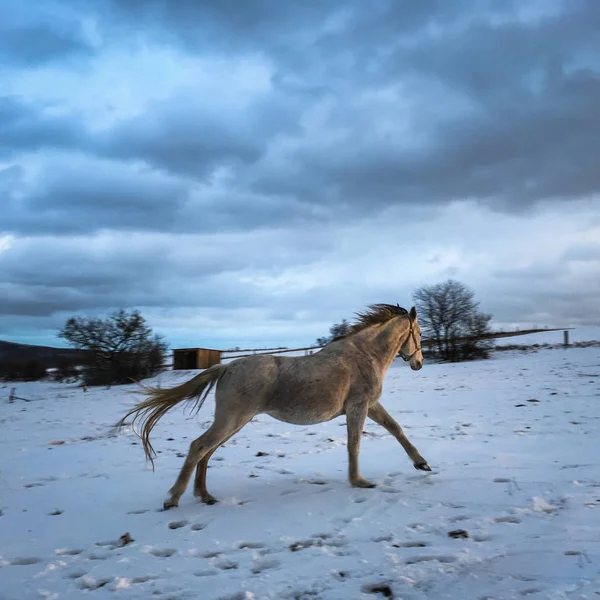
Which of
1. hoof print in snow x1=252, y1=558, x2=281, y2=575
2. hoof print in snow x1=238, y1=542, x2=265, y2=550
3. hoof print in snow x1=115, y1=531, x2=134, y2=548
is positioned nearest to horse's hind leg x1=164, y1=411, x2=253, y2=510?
hoof print in snow x1=115, y1=531, x2=134, y2=548

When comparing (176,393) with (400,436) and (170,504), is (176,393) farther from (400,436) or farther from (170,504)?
(400,436)

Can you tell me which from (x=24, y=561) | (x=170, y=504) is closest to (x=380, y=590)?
(x=170, y=504)

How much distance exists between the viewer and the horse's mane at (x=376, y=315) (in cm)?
667

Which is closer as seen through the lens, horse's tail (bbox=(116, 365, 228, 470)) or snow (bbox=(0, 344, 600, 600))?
snow (bbox=(0, 344, 600, 600))

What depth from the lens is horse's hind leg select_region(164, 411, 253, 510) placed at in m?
5.18

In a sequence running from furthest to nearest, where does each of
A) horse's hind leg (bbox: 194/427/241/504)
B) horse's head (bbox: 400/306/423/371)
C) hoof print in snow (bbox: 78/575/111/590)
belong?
1. horse's head (bbox: 400/306/423/371)
2. horse's hind leg (bbox: 194/427/241/504)
3. hoof print in snow (bbox: 78/575/111/590)

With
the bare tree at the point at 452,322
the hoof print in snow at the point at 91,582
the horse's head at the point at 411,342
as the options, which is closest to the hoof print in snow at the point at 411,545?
the hoof print in snow at the point at 91,582

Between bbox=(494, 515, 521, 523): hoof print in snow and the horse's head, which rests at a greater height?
the horse's head

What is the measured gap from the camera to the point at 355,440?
19.0 ft

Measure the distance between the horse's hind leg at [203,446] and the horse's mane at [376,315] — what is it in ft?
6.42

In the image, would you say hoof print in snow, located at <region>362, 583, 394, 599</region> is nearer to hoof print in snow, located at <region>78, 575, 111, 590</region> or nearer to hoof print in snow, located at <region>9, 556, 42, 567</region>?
hoof print in snow, located at <region>78, 575, 111, 590</region>

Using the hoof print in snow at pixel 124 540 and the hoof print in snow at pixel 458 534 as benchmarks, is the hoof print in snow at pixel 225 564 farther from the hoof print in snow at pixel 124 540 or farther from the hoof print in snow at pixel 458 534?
the hoof print in snow at pixel 458 534

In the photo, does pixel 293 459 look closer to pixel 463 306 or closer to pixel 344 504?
pixel 344 504

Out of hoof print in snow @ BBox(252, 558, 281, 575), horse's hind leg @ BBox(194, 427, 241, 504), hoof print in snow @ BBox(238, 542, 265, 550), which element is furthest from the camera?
horse's hind leg @ BBox(194, 427, 241, 504)
